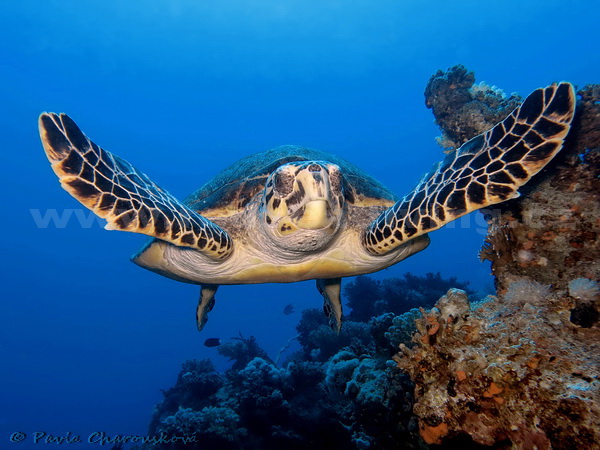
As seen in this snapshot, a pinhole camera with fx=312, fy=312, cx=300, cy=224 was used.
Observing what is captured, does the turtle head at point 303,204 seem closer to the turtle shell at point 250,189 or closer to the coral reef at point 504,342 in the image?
the turtle shell at point 250,189

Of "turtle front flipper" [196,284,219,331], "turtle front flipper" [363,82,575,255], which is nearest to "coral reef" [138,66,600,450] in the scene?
"turtle front flipper" [363,82,575,255]

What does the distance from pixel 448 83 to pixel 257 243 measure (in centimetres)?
344

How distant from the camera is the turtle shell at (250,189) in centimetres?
411

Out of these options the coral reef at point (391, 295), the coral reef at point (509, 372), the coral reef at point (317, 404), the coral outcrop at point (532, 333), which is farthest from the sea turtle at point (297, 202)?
the coral reef at point (391, 295)

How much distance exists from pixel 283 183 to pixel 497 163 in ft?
5.91

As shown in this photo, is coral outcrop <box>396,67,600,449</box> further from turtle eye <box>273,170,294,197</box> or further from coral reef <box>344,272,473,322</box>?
coral reef <box>344,272,473,322</box>

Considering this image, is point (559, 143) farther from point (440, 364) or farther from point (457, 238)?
point (457, 238)

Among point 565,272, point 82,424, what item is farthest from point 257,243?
point 82,424

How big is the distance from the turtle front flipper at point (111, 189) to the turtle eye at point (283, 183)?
2.95 feet

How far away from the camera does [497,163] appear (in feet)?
8.36

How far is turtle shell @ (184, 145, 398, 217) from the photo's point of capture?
4.11 m

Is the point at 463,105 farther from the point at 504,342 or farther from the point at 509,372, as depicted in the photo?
the point at 509,372

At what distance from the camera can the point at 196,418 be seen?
657cm

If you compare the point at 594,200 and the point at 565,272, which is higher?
the point at 594,200
